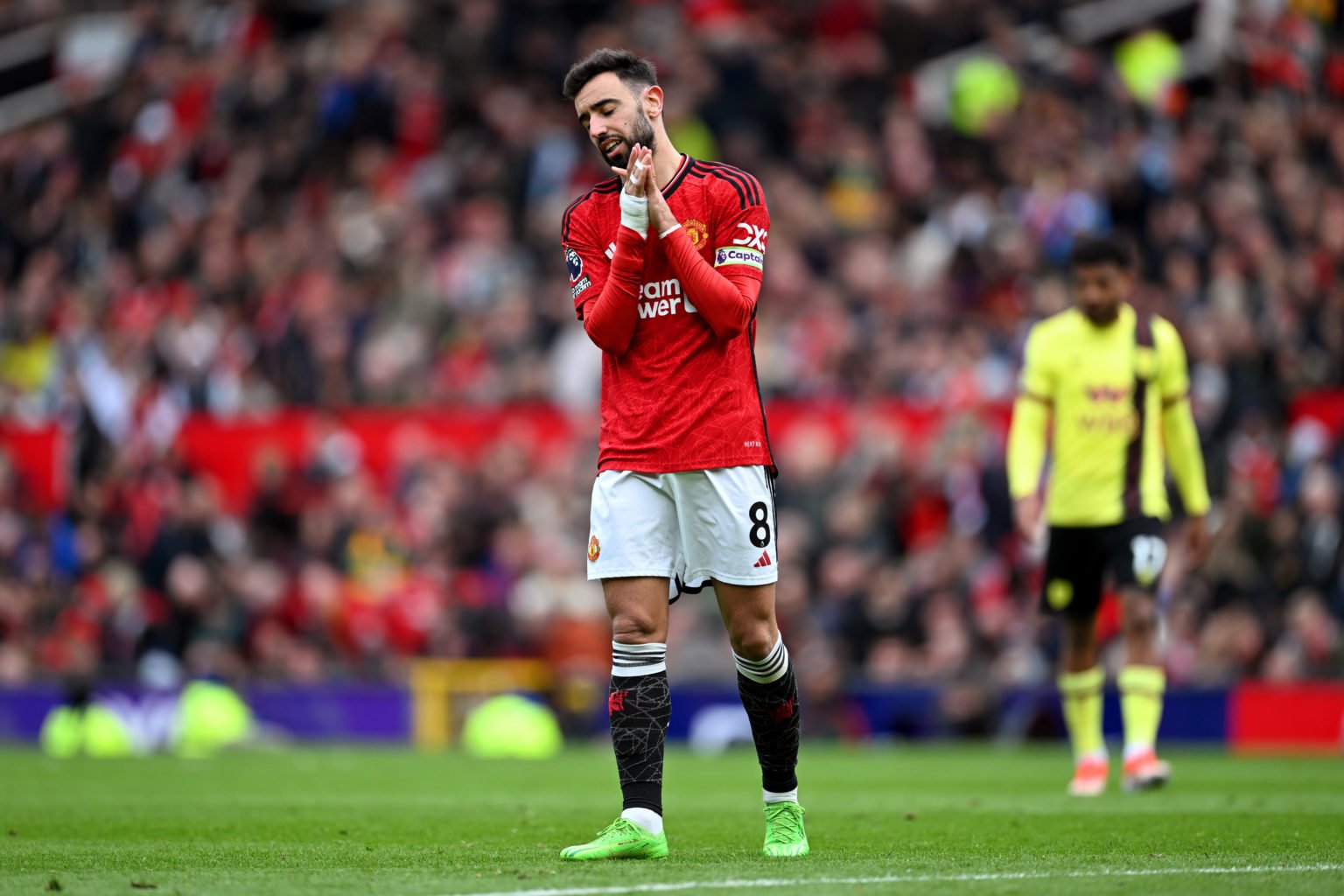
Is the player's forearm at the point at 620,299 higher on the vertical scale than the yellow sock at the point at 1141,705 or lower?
higher

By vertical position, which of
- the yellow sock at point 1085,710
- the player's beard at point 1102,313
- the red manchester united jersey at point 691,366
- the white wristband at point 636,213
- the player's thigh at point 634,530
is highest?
the player's beard at point 1102,313

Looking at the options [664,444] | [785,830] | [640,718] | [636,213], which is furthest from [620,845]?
[636,213]

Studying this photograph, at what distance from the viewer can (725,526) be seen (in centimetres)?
681

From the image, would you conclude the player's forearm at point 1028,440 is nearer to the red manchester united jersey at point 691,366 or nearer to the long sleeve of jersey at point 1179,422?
the long sleeve of jersey at point 1179,422

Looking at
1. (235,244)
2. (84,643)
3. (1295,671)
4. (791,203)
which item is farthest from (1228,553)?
(235,244)

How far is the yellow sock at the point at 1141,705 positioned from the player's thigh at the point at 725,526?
4.30m

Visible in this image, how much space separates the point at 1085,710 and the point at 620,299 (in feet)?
16.8

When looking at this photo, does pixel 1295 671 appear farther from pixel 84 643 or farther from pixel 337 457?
pixel 84 643

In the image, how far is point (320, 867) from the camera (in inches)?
259

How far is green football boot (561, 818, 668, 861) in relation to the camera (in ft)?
21.9

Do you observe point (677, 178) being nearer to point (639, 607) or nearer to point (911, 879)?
point (639, 607)

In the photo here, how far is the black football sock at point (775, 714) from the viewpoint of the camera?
702 cm

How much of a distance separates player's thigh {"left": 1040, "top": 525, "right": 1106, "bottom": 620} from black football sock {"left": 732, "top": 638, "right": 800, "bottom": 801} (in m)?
4.21

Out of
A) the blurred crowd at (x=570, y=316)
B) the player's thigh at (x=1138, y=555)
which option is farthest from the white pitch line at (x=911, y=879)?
the blurred crowd at (x=570, y=316)
